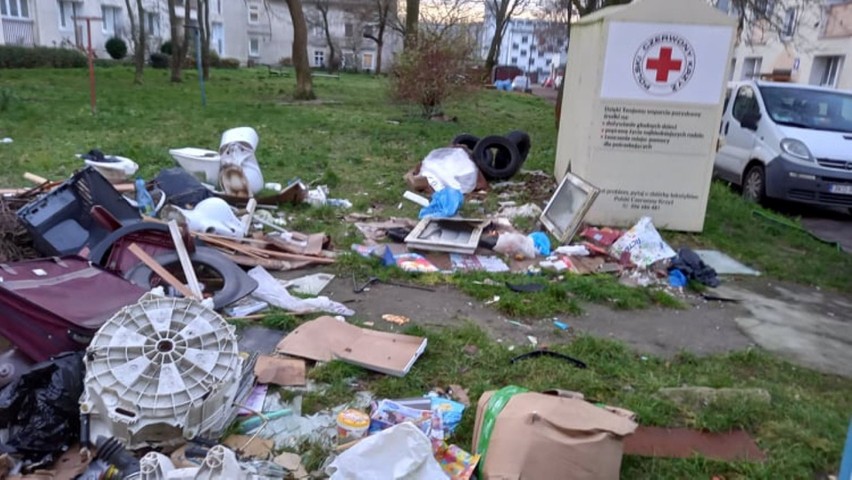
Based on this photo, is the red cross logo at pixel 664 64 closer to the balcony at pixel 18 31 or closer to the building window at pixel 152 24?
the balcony at pixel 18 31

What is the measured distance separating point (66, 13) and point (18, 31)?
16.4 ft

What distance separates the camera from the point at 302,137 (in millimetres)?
12461

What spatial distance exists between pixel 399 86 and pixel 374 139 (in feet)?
13.7

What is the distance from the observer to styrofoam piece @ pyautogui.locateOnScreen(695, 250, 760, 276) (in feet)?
20.0

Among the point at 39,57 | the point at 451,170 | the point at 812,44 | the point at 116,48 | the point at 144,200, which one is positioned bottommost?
the point at 144,200

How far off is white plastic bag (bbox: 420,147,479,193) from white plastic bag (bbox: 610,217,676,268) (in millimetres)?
2690

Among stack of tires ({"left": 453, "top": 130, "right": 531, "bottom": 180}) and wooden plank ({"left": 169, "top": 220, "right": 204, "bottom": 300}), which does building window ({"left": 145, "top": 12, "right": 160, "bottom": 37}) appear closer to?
stack of tires ({"left": 453, "top": 130, "right": 531, "bottom": 180})

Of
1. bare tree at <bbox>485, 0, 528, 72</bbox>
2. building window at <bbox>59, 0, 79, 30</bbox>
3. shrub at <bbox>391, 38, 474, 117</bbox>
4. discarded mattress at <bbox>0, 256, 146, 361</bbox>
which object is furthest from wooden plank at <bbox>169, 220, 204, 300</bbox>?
building window at <bbox>59, 0, 79, 30</bbox>

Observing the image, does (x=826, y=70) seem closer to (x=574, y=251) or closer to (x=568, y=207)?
(x=568, y=207)

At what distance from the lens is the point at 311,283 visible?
16.9 ft

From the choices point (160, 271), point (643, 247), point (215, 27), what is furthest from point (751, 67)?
point (215, 27)

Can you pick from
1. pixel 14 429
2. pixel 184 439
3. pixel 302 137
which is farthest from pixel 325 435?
pixel 302 137

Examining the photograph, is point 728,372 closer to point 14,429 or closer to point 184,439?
point 184,439

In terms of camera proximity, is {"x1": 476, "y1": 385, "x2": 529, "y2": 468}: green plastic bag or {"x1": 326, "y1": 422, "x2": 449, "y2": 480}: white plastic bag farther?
{"x1": 476, "y1": 385, "x2": 529, "y2": 468}: green plastic bag
